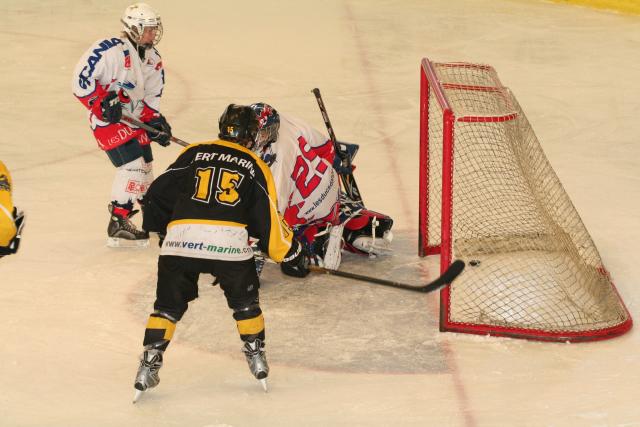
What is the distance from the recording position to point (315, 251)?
4848 mm

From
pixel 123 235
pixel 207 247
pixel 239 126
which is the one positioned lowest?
pixel 123 235

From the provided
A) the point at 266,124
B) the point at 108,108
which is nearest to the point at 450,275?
the point at 266,124

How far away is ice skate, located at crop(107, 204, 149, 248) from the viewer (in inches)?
203

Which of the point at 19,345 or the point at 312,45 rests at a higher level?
the point at 19,345

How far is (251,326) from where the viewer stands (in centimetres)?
372

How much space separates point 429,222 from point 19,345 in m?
1.86

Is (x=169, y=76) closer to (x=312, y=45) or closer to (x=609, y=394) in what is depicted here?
(x=312, y=45)

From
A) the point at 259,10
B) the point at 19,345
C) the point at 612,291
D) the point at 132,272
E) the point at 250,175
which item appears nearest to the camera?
the point at 250,175

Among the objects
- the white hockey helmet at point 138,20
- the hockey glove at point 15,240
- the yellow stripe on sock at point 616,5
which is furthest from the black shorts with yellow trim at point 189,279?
the yellow stripe on sock at point 616,5

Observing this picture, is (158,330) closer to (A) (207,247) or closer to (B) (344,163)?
(A) (207,247)

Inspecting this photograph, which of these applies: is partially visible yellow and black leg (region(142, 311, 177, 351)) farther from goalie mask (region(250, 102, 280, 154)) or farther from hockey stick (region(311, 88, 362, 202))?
hockey stick (region(311, 88, 362, 202))

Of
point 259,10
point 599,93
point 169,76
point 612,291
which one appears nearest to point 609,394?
point 612,291

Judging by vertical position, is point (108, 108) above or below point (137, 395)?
above

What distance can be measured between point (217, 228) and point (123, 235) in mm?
1632
